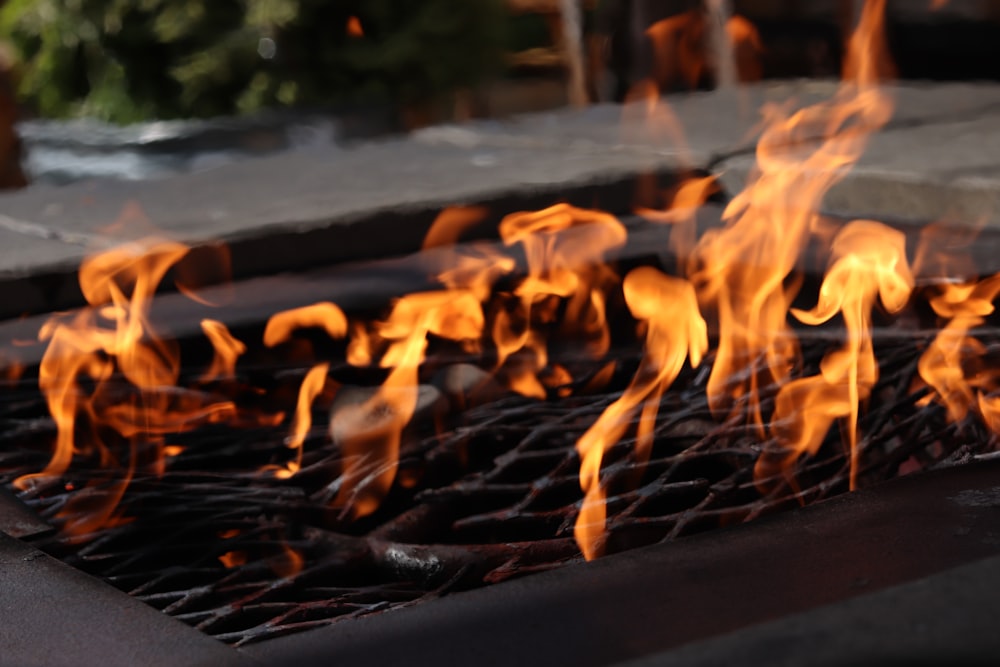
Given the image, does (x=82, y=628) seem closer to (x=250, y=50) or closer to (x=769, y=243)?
(x=769, y=243)

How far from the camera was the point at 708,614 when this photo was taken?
1.16 metres

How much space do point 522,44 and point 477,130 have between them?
511 centimetres

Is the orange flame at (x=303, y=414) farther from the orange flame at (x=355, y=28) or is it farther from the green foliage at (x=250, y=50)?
the orange flame at (x=355, y=28)

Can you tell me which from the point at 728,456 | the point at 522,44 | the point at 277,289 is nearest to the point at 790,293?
the point at 728,456

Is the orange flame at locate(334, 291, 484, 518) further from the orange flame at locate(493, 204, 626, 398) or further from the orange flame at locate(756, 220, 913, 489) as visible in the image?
the orange flame at locate(756, 220, 913, 489)

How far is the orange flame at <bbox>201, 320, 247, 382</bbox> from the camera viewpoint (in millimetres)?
2240

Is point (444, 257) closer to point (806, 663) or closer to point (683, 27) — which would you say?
point (806, 663)

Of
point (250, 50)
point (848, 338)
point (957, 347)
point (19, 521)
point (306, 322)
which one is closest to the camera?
point (19, 521)

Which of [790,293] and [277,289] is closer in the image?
[790,293]

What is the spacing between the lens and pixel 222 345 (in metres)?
2.26

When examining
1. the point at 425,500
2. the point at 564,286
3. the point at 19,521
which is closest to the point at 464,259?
the point at 564,286

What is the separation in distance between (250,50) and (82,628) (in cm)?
464

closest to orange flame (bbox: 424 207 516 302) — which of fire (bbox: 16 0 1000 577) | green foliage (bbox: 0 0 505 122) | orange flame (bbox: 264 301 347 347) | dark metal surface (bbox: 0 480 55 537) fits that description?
fire (bbox: 16 0 1000 577)

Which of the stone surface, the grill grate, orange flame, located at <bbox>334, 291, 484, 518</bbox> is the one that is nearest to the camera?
the grill grate
